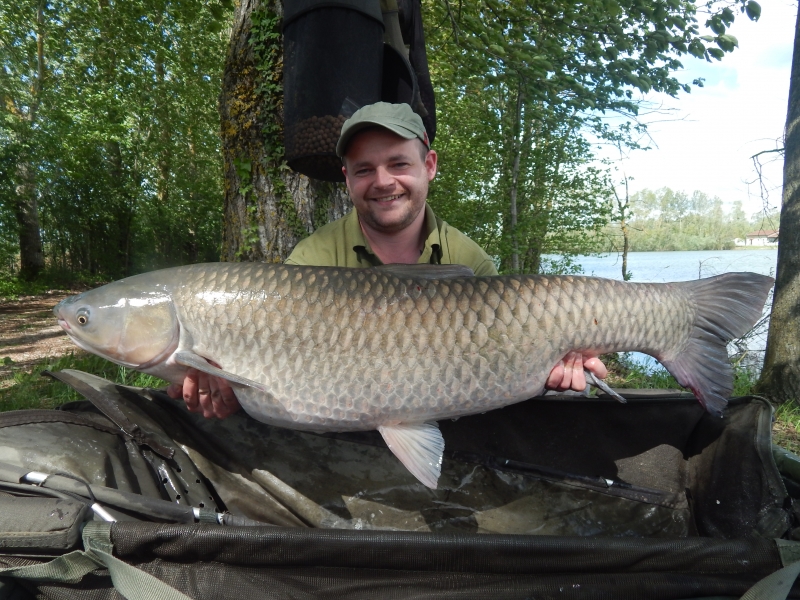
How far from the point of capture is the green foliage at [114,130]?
7.01 m

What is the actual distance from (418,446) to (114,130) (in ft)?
30.5

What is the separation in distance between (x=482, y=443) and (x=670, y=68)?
279 centimetres

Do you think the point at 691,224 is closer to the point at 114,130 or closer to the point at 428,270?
the point at 114,130

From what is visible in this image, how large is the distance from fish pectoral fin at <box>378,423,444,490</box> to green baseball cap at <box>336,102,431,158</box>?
0.81m

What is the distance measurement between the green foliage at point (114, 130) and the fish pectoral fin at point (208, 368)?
343 centimetres

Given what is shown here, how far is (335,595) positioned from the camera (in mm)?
962

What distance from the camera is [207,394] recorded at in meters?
1.37

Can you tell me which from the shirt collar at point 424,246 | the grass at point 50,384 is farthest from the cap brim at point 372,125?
the grass at point 50,384

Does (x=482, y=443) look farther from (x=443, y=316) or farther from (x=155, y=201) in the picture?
(x=155, y=201)

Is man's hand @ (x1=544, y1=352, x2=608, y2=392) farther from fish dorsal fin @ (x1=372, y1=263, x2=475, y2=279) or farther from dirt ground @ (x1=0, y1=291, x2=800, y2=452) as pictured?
dirt ground @ (x1=0, y1=291, x2=800, y2=452)

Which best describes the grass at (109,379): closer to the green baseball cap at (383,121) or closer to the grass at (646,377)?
the grass at (646,377)

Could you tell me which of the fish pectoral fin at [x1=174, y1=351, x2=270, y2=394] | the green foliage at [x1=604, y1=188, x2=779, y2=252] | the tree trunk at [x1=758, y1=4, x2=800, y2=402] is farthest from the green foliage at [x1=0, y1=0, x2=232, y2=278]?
the green foliage at [x1=604, y1=188, x2=779, y2=252]

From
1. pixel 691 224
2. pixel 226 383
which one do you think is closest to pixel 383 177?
pixel 226 383

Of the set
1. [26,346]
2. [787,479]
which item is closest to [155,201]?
[26,346]
